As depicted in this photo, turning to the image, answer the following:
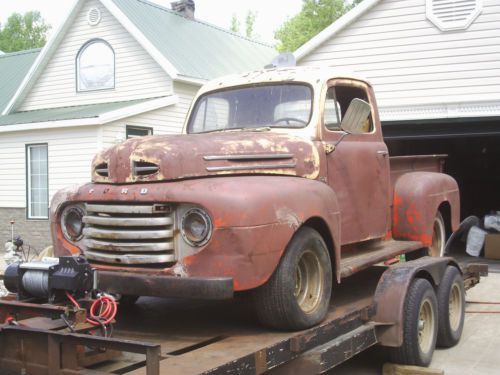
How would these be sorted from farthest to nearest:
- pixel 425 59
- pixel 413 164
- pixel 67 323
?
pixel 425 59
pixel 413 164
pixel 67 323

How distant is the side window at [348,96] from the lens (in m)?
5.81

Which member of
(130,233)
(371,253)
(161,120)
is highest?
(161,120)

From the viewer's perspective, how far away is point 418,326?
5.36 meters

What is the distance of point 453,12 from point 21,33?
47555 millimetres

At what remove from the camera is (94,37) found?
1767 cm

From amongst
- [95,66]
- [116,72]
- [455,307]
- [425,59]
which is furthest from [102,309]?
[95,66]

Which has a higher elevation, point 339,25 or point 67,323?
point 339,25

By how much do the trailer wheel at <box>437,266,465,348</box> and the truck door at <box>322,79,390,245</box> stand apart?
0.74m

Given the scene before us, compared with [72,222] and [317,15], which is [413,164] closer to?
[72,222]

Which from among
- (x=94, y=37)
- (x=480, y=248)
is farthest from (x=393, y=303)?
(x=94, y=37)

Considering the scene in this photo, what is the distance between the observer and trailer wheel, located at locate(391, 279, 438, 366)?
5.24 meters

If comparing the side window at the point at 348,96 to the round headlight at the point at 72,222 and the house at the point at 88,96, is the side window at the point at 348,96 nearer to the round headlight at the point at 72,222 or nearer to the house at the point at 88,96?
the round headlight at the point at 72,222

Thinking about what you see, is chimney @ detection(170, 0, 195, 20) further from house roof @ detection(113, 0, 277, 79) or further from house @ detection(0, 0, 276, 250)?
house @ detection(0, 0, 276, 250)

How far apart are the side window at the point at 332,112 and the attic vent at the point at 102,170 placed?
6.18 feet
